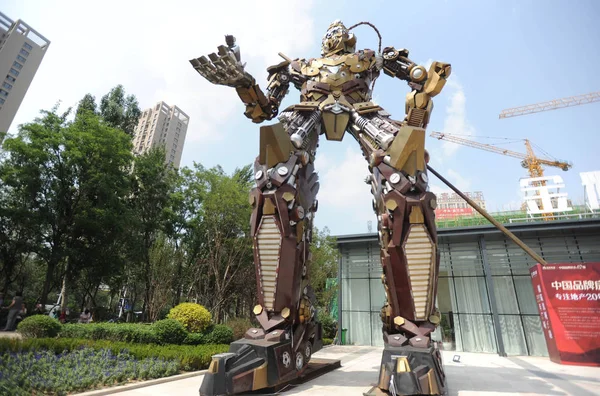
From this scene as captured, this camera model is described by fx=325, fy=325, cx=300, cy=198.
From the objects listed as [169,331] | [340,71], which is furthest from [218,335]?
[340,71]

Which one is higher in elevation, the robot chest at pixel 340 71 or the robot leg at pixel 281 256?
the robot chest at pixel 340 71

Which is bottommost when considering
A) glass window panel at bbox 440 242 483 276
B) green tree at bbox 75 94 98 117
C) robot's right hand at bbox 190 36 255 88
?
glass window panel at bbox 440 242 483 276

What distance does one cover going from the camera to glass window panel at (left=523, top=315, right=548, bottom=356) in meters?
11.1

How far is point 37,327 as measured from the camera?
A: 26.6 ft

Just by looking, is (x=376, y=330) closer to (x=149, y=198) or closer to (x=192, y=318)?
(x=192, y=318)

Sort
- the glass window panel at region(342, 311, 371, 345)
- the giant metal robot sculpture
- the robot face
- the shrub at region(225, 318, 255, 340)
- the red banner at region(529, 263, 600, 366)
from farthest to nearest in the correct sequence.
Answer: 1. the glass window panel at region(342, 311, 371, 345)
2. the shrub at region(225, 318, 255, 340)
3. the red banner at region(529, 263, 600, 366)
4. the robot face
5. the giant metal robot sculpture

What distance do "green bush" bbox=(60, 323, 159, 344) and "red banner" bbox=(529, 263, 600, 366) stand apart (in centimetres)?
1071

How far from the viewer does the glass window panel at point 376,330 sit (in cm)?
1300

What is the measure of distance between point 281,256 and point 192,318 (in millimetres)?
6262

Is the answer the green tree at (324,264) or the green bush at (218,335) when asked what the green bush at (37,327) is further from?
the green tree at (324,264)

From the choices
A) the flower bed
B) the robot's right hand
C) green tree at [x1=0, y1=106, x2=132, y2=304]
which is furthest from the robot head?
green tree at [x1=0, y1=106, x2=132, y2=304]

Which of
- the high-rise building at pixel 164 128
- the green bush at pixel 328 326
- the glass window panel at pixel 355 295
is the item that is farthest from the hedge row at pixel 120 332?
the high-rise building at pixel 164 128

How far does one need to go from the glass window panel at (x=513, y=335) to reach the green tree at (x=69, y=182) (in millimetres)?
15689

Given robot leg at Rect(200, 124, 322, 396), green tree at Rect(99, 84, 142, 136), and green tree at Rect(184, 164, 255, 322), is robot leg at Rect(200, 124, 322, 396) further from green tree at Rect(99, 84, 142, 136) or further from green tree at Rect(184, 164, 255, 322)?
green tree at Rect(99, 84, 142, 136)
